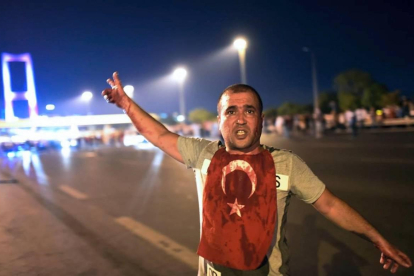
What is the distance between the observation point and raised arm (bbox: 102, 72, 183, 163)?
8.71 feet

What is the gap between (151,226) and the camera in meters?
6.72

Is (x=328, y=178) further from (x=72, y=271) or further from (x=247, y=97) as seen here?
(x=247, y=97)

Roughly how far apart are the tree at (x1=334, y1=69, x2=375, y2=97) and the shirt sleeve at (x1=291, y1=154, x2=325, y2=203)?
67.1 metres

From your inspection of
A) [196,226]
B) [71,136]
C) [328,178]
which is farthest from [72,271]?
[71,136]

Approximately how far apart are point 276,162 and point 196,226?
454 centimetres

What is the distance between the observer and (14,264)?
16.4 ft

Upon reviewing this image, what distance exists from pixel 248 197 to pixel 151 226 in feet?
15.9

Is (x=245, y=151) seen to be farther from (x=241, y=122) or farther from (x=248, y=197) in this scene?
(x=248, y=197)

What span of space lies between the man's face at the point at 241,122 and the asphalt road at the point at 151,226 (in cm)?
265

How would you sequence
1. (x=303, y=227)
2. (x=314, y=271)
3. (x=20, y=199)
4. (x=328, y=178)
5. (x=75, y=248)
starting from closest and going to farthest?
(x=314, y=271), (x=75, y=248), (x=303, y=227), (x=20, y=199), (x=328, y=178)

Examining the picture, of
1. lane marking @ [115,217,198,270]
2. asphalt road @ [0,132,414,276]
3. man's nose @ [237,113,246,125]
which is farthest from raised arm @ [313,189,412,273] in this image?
lane marking @ [115,217,198,270]

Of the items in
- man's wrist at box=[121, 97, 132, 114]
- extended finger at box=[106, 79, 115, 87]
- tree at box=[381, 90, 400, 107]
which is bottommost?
man's wrist at box=[121, 97, 132, 114]

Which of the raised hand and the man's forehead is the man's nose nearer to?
the man's forehead

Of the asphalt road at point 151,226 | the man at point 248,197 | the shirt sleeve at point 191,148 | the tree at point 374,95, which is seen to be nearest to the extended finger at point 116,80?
the shirt sleeve at point 191,148
